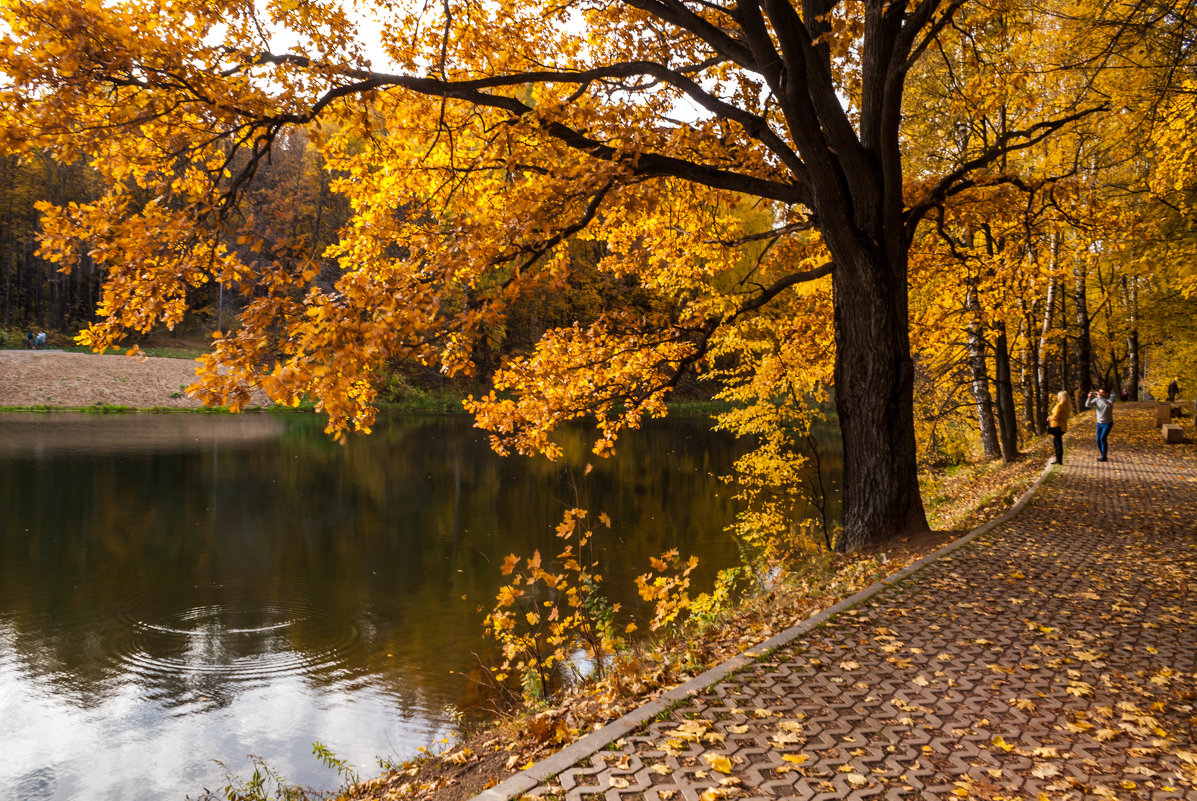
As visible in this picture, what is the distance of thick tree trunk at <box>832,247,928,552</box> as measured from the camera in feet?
28.0

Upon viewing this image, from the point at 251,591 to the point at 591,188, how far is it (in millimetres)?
7771

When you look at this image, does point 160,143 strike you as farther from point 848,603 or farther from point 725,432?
point 725,432

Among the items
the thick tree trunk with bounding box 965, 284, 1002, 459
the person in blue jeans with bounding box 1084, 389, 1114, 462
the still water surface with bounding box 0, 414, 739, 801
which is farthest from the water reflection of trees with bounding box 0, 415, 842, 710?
the person in blue jeans with bounding box 1084, 389, 1114, 462

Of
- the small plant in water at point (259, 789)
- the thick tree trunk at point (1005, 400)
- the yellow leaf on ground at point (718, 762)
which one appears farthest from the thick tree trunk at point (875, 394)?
the thick tree trunk at point (1005, 400)

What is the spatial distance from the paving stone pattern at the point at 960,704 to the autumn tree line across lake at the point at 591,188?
2.57 m

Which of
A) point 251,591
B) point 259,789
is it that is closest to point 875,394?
point 259,789

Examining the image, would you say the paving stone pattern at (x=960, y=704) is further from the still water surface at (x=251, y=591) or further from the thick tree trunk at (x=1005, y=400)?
the thick tree trunk at (x=1005, y=400)

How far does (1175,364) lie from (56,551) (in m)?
28.6

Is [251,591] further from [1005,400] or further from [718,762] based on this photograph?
[1005,400]

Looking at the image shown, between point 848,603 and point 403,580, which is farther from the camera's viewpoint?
point 403,580

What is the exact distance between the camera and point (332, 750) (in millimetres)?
6793

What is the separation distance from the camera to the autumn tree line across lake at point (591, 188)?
17.0 feet

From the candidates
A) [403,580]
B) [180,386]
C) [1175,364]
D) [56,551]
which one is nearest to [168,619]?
[403,580]

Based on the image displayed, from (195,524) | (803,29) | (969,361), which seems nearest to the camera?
(803,29)
